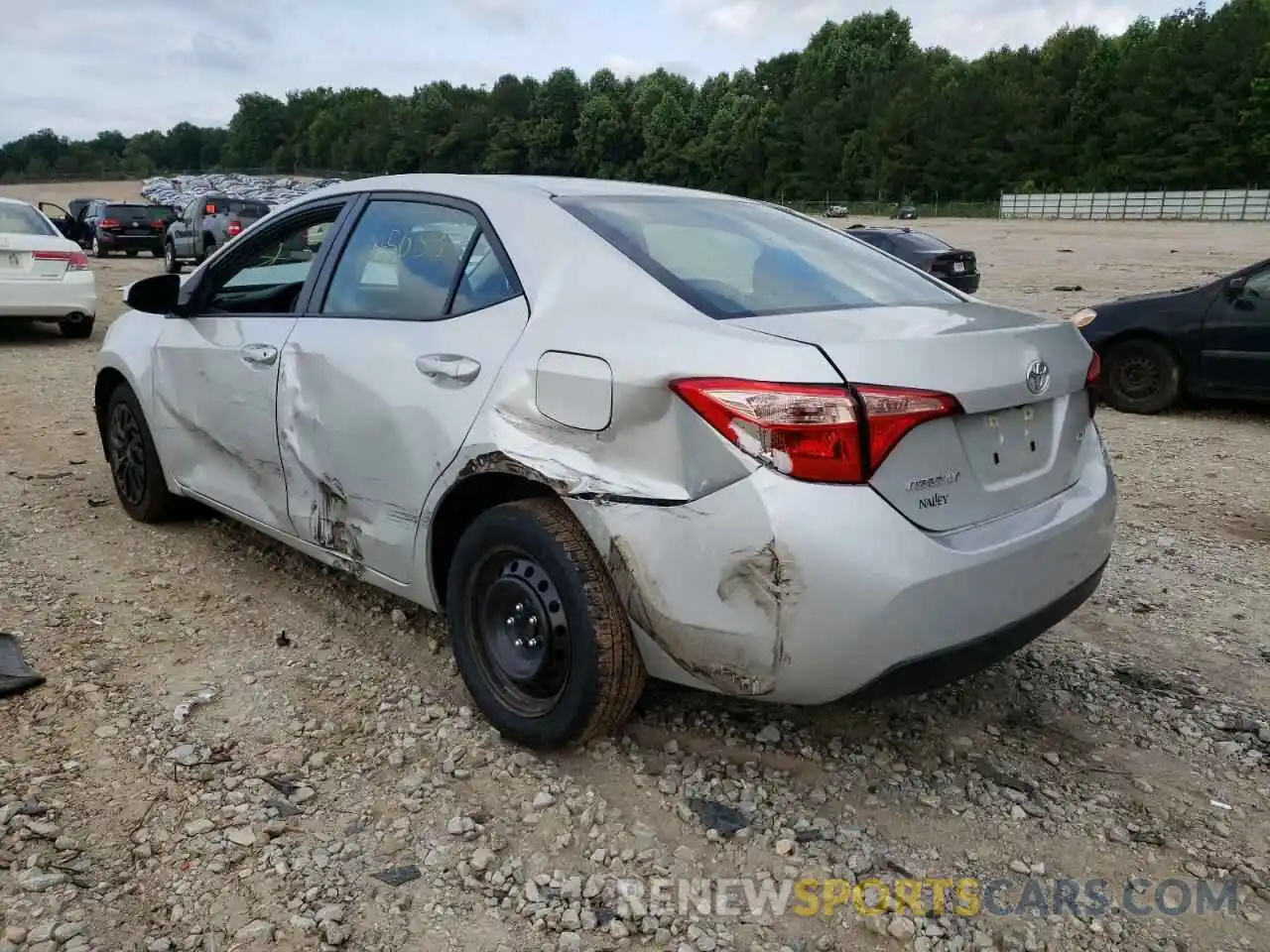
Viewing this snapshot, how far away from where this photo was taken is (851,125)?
92.8m

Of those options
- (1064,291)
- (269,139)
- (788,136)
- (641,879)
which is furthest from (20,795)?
(269,139)

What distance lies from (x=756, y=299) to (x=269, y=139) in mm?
162226

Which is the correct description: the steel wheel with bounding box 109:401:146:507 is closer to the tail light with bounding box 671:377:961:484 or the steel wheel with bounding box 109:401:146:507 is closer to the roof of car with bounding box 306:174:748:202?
the roof of car with bounding box 306:174:748:202

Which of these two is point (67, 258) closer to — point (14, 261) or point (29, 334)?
point (14, 261)

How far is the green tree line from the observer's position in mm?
69250

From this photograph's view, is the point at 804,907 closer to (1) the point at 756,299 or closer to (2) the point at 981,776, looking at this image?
(2) the point at 981,776

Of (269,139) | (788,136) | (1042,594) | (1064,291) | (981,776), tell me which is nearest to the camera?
(1042,594)

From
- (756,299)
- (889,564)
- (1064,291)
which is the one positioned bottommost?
(1064,291)

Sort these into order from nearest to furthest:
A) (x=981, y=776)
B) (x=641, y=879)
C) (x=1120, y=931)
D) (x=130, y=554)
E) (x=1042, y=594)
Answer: (x=1120, y=931) < (x=641, y=879) < (x=1042, y=594) < (x=981, y=776) < (x=130, y=554)

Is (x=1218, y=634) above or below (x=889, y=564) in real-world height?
below

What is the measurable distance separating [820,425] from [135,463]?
3.74 meters

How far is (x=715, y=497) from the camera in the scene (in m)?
2.36

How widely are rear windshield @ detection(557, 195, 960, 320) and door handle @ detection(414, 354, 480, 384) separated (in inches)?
20.8

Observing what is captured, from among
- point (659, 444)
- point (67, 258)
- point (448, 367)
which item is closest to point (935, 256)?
point (67, 258)
